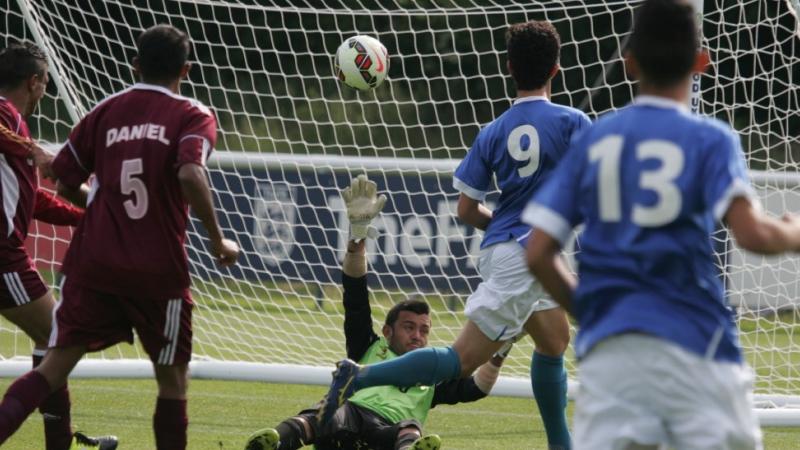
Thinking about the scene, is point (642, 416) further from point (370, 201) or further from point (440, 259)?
point (440, 259)

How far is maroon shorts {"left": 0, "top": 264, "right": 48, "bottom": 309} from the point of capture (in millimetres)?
5250

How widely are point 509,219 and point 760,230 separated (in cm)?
235

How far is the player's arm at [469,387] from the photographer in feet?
18.4

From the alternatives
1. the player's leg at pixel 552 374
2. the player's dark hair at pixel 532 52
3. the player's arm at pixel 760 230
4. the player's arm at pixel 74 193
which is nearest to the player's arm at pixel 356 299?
the player's leg at pixel 552 374

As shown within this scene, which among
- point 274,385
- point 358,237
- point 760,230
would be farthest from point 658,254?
point 274,385

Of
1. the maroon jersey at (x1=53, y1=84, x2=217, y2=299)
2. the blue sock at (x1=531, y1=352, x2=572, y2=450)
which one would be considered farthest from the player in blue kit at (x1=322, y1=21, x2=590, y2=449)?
the maroon jersey at (x1=53, y1=84, x2=217, y2=299)

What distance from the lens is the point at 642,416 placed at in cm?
283

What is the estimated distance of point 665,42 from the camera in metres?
2.90

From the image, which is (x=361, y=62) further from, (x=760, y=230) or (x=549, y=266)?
(x=760, y=230)

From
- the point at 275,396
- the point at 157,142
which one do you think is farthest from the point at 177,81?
the point at 275,396

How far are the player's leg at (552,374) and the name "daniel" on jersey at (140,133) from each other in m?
1.68

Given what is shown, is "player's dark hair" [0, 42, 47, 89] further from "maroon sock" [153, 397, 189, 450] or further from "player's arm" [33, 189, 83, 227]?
"maroon sock" [153, 397, 189, 450]

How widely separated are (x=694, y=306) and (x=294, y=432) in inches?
103

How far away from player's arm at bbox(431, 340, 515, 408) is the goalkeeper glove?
0.75 m
